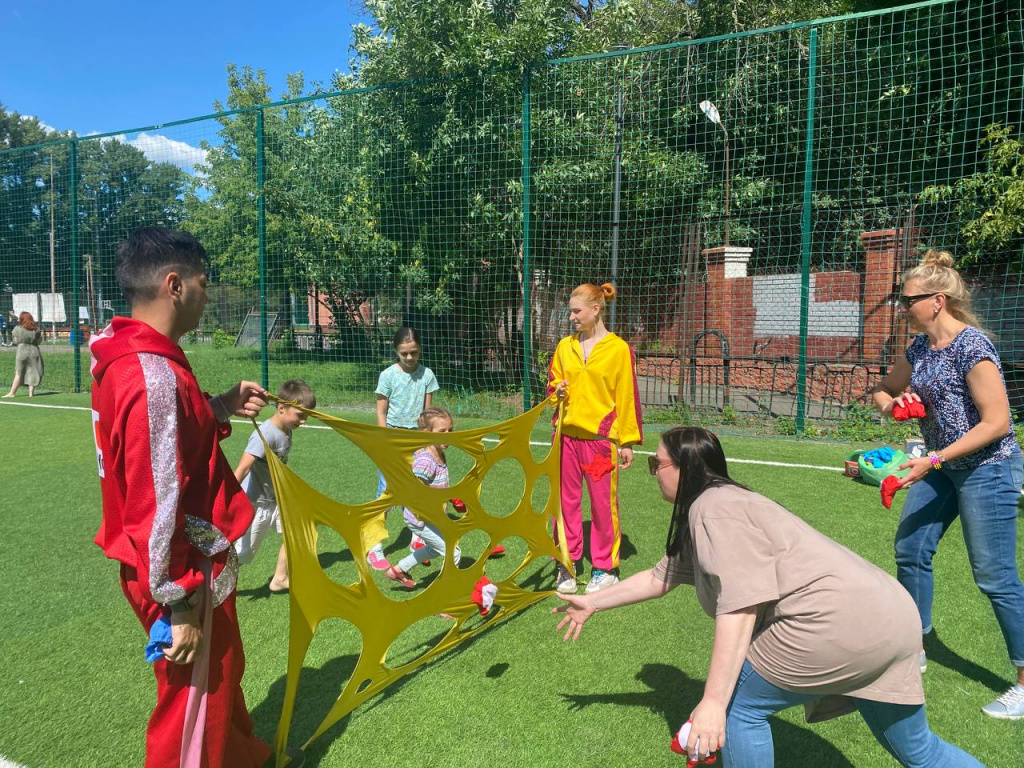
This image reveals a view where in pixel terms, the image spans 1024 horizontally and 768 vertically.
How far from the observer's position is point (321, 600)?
8.71 feet

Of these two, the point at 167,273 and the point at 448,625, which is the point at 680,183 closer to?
the point at 448,625

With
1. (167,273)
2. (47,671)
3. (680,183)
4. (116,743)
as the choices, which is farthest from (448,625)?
(680,183)

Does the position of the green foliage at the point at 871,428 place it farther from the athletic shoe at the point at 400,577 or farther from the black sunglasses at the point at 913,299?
the athletic shoe at the point at 400,577

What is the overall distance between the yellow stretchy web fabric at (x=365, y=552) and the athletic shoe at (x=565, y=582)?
0.31 metres

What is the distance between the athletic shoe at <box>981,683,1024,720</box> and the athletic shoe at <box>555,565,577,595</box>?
2.08m

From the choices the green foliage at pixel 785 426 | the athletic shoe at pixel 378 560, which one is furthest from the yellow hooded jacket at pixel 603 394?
the green foliage at pixel 785 426

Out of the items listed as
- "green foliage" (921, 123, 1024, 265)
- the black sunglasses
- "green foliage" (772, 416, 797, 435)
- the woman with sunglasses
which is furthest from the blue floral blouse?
"green foliage" (921, 123, 1024, 265)

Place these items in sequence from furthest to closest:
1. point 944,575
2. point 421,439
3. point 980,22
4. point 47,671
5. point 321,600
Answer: point 980,22
point 944,575
point 47,671
point 421,439
point 321,600

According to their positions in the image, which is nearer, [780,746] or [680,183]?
[780,746]

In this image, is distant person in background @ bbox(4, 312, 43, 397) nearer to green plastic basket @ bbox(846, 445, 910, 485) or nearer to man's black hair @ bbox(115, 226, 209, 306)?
man's black hair @ bbox(115, 226, 209, 306)

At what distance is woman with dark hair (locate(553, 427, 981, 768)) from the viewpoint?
194 cm

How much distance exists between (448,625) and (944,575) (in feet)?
10.0

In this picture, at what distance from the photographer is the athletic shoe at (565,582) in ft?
13.9

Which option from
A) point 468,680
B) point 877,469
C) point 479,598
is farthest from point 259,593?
point 877,469
